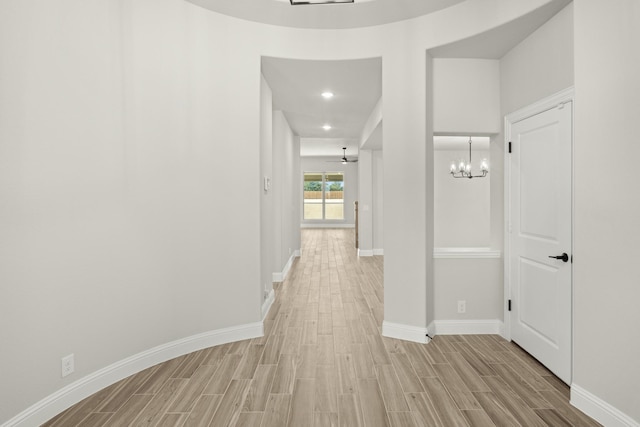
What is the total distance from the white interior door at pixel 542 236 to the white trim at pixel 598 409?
286mm

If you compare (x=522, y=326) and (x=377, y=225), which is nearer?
(x=522, y=326)

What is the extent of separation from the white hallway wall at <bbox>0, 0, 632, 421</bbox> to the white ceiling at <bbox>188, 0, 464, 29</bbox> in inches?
3.5

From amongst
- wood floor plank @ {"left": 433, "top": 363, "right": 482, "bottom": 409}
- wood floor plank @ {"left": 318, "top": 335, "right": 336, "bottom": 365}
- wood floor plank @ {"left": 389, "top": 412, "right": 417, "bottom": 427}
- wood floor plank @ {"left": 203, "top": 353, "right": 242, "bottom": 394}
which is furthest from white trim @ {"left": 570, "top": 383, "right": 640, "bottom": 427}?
wood floor plank @ {"left": 203, "top": 353, "right": 242, "bottom": 394}

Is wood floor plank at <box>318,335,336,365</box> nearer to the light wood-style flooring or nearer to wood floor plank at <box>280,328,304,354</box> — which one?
the light wood-style flooring

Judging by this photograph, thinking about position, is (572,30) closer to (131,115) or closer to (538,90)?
(538,90)

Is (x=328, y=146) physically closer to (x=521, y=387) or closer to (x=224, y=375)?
(x=224, y=375)

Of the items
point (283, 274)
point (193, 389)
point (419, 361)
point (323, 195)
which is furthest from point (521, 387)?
point (323, 195)

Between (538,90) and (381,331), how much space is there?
102 inches

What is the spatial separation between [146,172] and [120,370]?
1.48 meters

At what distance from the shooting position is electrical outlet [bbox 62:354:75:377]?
216 centimetres

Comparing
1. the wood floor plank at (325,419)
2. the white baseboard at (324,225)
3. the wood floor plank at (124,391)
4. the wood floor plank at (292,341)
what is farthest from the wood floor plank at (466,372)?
the white baseboard at (324,225)

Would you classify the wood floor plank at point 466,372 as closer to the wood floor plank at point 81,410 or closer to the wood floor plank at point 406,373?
the wood floor plank at point 406,373

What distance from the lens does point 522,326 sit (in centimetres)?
307

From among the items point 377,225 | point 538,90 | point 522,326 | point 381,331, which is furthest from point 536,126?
point 377,225
